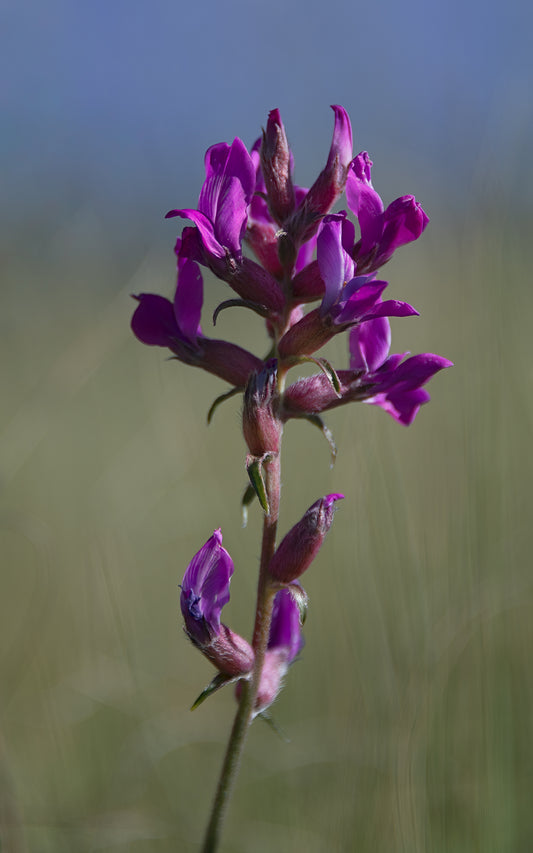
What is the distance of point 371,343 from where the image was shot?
46.4 inches

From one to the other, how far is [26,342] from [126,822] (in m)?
2.04

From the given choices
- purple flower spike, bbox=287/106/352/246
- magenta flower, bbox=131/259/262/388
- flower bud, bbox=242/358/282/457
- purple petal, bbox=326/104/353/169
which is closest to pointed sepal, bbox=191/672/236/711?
flower bud, bbox=242/358/282/457

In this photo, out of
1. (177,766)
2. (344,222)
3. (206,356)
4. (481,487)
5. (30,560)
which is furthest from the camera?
(30,560)

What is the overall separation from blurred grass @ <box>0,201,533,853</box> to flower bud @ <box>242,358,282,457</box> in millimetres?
625

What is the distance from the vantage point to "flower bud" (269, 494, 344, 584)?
40.8 inches

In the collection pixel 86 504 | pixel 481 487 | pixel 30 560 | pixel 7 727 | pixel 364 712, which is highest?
pixel 481 487

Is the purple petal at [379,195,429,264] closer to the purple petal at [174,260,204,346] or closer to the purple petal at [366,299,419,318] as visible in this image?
the purple petal at [366,299,419,318]

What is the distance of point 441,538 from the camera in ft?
6.21

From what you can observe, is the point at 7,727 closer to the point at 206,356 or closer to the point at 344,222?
the point at 206,356

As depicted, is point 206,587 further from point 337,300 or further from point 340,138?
point 340,138

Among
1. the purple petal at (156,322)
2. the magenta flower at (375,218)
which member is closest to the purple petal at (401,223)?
the magenta flower at (375,218)

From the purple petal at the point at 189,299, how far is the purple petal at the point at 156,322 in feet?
0.06

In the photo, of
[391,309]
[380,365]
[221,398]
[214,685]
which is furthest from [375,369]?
[214,685]

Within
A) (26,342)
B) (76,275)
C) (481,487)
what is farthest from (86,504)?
(481,487)
